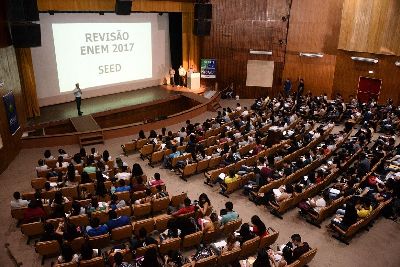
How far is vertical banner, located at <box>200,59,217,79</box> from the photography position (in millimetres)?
20047

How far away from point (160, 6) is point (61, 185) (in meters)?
10.9

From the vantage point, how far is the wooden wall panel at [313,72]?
1917 cm

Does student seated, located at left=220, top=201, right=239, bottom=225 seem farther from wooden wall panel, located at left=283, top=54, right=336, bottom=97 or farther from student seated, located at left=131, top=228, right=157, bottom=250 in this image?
wooden wall panel, located at left=283, top=54, right=336, bottom=97

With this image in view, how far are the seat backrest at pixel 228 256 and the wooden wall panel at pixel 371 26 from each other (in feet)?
47.4

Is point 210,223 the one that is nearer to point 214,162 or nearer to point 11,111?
point 214,162

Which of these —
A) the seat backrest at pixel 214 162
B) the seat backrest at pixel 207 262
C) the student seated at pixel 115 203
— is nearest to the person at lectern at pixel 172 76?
the seat backrest at pixel 214 162

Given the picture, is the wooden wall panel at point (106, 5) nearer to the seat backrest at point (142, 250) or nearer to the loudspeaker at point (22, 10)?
the loudspeaker at point (22, 10)

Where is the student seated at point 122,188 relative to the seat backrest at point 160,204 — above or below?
above

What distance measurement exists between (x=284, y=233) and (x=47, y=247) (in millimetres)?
5201

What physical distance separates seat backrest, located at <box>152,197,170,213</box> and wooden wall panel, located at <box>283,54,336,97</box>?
13395 mm

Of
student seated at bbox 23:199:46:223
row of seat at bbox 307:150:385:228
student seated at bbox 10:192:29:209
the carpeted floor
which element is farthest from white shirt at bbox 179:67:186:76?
student seated at bbox 23:199:46:223

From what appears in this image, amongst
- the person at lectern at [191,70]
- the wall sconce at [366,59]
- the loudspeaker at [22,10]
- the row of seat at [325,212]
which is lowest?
the row of seat at [325,212]

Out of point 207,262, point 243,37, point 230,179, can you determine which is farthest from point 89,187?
point 243,37

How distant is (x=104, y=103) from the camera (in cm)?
1633
